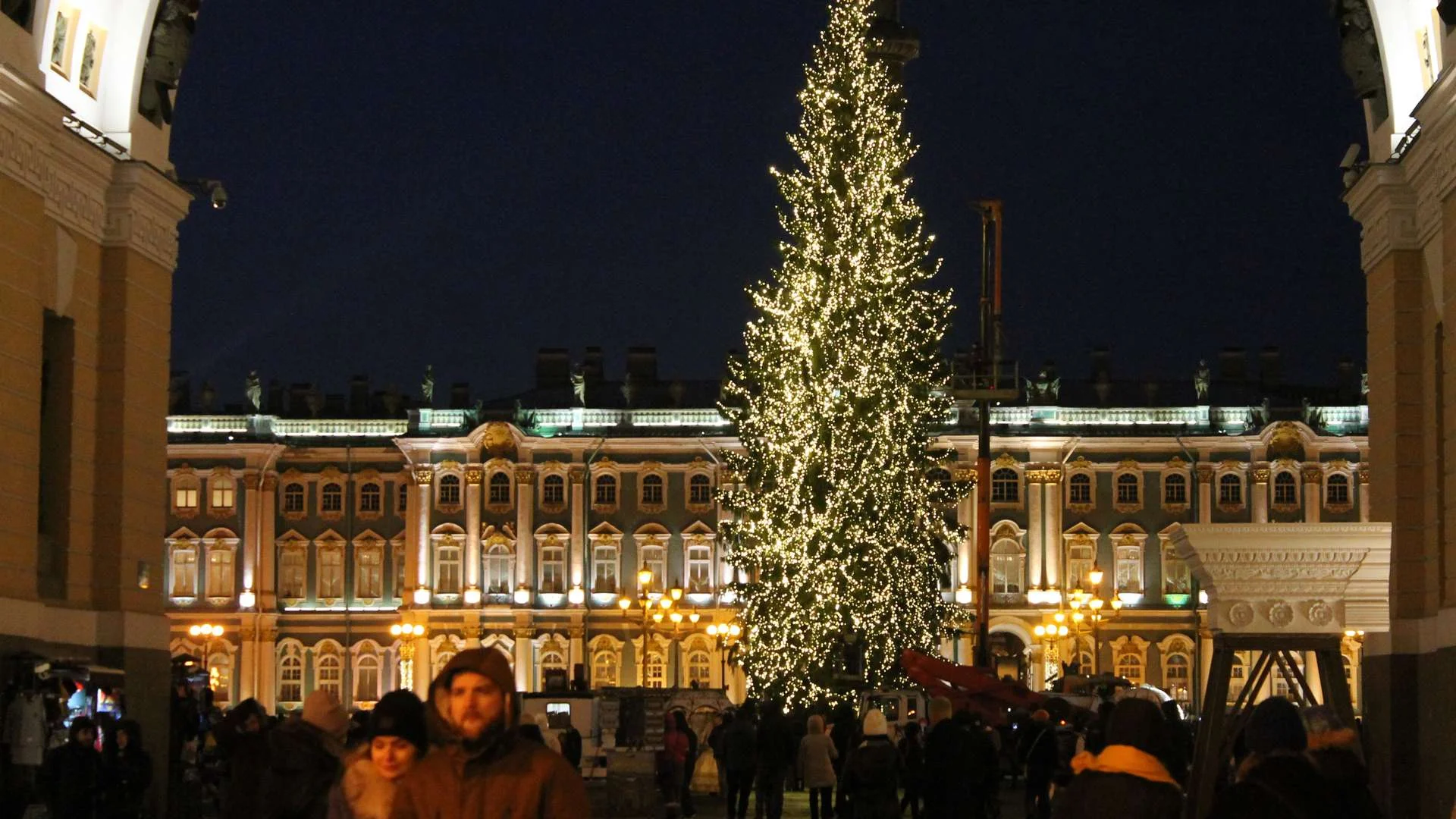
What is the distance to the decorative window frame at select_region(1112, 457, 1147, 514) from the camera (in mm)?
73062

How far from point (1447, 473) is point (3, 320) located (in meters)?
11.0

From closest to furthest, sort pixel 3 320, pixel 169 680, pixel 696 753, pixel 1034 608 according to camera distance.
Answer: pixel 3 320 → pixel 169 680 → pixel 696 753 → pixel 1034 608

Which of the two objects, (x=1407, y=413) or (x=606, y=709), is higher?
(x=1407, y=413)

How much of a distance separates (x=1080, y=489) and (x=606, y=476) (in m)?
13.5

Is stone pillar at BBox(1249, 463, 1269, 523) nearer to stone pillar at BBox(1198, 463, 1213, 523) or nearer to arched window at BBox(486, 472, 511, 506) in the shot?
stone pillar at BBox(1198, 463, 1213, 523)

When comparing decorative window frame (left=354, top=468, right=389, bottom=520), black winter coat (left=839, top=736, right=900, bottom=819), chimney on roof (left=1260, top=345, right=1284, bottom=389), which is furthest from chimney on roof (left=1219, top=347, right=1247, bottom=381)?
black winter coat (left=839, top=736, right=900, bottom=819)

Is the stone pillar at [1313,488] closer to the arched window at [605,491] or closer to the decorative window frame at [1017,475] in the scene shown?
the decorative window frame at [1017,475]

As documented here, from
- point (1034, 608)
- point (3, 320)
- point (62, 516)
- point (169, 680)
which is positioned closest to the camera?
point (3, 320)

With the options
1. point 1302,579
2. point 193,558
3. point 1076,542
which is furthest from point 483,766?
point 193,558

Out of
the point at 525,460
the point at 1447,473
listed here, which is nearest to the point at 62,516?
the point at 1447,473

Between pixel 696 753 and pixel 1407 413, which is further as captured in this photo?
pixel 696 753

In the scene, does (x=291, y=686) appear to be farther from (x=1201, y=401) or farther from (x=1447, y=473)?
(x=1447, y=473)

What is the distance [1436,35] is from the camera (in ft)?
68.6

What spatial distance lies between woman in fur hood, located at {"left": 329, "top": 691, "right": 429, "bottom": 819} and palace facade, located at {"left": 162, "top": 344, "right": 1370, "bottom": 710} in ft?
213
